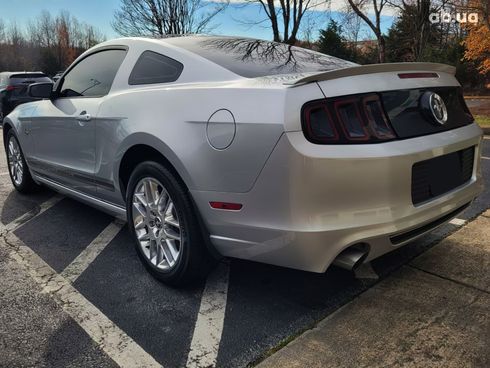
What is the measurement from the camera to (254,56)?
3.00m

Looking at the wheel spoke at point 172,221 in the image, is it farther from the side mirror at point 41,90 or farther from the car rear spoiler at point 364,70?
the side mirror at point 41,90

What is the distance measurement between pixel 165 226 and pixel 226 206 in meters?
0.58

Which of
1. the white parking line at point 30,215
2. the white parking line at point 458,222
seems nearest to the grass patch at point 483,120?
the white parking line at point 458,222

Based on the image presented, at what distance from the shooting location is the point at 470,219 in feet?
12.9

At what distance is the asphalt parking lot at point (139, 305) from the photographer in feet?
7.44

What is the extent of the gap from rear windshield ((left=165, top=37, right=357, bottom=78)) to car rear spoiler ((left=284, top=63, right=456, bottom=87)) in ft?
1.13

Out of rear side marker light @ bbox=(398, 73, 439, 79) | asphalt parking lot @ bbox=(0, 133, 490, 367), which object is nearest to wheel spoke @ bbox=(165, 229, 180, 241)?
asphalt parking lot @ bbox=(0, 133, 490, 367)

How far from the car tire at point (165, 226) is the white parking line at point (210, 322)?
0.53 feet

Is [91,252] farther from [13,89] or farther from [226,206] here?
[13,89]

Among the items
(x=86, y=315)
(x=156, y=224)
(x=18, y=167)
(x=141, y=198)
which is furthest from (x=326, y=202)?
(x=18, y=167)

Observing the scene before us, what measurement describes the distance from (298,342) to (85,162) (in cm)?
216

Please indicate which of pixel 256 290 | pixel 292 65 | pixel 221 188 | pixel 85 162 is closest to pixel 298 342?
pixel 256 290

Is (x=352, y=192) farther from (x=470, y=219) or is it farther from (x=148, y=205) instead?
(x=470, y=219)

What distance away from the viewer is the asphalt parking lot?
7.44 feet
